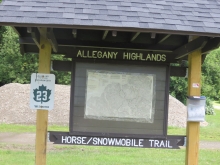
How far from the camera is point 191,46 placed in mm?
5602

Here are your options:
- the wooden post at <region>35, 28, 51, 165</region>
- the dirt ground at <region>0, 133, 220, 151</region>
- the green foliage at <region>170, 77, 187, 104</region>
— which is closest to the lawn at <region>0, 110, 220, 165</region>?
the dirt ground at <region>0, 133, 220, 151</region>

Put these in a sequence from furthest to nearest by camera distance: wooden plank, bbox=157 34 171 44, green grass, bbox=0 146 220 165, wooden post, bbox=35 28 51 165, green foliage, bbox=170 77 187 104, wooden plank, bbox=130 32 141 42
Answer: green foliage, bbox=170 77 187 104 → green grass, bbox=0 146 220 165 → wooden post, bbox=35 28 51 165 → wooden plank, bbox=157 34 171 44 → wooden plank, bbox=130 32 141 42

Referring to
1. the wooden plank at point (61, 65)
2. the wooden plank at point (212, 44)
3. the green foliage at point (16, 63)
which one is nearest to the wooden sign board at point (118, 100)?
the wooden plank at point (61, 65)

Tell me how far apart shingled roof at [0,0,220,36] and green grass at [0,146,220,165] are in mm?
4774

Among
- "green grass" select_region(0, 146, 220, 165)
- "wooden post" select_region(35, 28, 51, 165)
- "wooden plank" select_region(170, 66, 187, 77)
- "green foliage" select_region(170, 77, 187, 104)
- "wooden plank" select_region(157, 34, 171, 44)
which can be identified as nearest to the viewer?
"wooden plank" select_region(157, 34, 171, 44)

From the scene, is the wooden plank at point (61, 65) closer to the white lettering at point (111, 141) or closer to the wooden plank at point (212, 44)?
the white lettering at point (111, 141)

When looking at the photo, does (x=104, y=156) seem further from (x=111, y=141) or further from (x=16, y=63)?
→ (x=16, y=63)

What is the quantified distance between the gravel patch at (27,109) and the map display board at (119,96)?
12064mm

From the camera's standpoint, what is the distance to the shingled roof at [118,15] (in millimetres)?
4793

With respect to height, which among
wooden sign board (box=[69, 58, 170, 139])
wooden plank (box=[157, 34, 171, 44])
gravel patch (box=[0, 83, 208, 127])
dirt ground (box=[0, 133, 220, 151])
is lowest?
dirt ground (box=[0, 133, 220, 151])

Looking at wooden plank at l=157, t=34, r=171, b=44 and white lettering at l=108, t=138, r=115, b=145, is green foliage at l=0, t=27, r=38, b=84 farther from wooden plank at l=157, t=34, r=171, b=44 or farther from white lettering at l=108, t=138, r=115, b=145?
white lettering at l=108, t=138, r=115, b=145

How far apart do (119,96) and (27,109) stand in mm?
14178

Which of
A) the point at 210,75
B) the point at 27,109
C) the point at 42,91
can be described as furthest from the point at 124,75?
the point at 210,75

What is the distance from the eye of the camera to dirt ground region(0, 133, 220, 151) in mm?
11164
